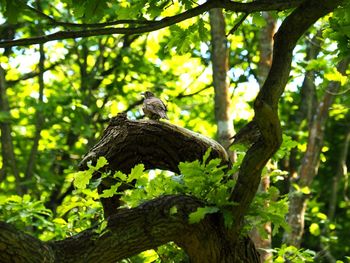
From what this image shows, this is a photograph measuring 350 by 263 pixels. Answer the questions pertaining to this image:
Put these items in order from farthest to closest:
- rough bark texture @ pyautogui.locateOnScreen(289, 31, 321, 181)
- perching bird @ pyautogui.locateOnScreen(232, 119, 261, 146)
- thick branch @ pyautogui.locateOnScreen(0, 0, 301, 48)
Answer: rough bark texture @ pyautogui.locateOnScreen(289, 31, 321, 181) < perching bird @ pyautogui.locateOnScreen(232, 119, 261, 146) < thick branch @ pyautogui.locateOnScreen(0, 0, 301, 48)

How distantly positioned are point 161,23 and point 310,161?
24.8 feet

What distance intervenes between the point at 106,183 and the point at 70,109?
25.6ft

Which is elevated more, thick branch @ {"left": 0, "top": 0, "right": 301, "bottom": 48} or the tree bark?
thick branch @ {"left": 0, "top": 0, "right": 301, "bottom": 48}

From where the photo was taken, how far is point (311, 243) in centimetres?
1605

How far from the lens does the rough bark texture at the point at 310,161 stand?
1007 cm

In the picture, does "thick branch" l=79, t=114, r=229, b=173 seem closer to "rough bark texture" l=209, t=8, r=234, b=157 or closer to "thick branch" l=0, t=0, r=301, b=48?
"thick branch" l=0, t=0, r=301, b=48

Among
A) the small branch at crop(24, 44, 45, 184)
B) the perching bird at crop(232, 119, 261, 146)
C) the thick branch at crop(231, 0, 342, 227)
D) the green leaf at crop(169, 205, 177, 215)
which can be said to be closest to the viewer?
the thick branch at crop(231, 0, 342, 227)

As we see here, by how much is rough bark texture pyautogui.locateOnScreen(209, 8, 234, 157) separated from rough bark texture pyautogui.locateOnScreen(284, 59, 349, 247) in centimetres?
208

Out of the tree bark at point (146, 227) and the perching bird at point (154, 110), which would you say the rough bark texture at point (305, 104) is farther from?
the tree bark at point (146, 227)

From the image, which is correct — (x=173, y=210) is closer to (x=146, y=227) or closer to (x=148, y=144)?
(x=146, y=227)

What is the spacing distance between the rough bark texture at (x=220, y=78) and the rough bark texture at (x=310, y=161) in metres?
2.08

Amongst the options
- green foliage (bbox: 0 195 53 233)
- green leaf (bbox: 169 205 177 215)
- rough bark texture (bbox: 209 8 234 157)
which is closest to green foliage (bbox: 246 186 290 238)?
green leaf (bbox: 169 205 177 215)

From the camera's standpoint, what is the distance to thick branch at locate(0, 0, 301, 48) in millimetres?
3340

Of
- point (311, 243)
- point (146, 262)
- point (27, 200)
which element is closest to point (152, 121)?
point (146, 262)
